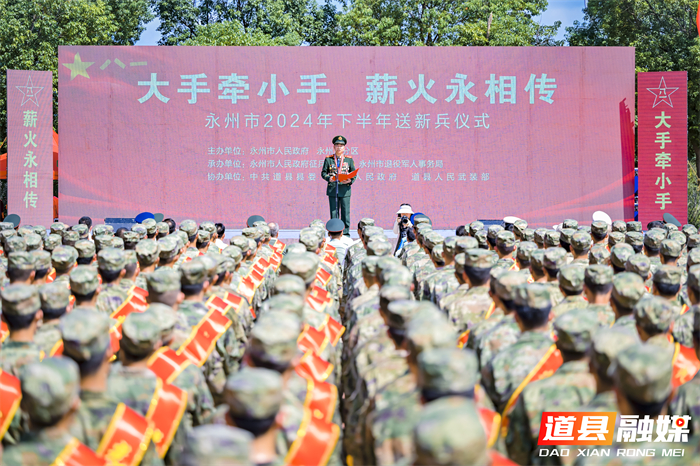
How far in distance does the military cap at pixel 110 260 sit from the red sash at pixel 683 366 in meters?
2.88

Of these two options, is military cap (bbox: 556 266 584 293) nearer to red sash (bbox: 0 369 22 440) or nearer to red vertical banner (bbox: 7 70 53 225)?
red sash (bbox: 0 369 22 440)

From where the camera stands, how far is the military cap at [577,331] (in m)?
2.17

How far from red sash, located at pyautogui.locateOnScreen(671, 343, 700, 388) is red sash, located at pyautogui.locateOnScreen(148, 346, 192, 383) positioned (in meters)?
1.89

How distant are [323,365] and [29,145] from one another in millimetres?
9829

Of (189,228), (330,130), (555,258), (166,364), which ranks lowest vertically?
(166,364)

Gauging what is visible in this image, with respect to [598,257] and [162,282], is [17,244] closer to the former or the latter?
[162,282]

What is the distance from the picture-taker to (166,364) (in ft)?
8.08

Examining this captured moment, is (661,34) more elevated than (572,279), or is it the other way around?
(661,34)

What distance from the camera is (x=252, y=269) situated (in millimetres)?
5059

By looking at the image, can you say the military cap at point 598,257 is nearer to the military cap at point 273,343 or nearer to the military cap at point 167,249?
the military cap at point 167,249

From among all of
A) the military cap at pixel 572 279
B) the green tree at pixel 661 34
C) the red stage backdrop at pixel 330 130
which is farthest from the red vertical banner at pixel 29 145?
the green tree at pixel 661 34

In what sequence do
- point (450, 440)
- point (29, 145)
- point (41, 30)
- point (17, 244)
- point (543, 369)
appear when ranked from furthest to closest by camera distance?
point (41, 30) → point (29, 145) → point (17, 244) → point (543, 369) → point (450, 440)

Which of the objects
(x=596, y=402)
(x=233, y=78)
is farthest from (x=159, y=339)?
(x=233, y=78)

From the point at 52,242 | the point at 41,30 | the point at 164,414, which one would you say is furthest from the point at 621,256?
the point at 41,30
